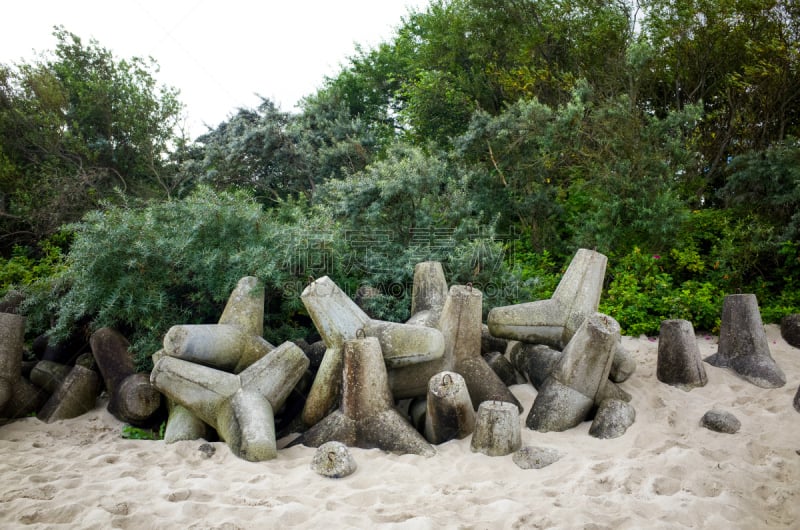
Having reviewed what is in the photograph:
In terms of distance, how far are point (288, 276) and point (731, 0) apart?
9040 mm

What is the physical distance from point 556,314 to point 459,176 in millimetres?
3904

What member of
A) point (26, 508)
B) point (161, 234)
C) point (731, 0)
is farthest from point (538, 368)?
point (731, 0)

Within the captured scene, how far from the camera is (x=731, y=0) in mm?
8758

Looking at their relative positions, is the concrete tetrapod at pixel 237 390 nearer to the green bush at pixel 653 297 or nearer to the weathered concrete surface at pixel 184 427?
the weathered concrete surface at pixel 184 427

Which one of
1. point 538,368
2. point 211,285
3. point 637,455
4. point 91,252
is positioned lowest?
point 637,455

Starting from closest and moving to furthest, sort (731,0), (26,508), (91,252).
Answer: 1. (26,508)
2. (91,252)
3. (731,0)

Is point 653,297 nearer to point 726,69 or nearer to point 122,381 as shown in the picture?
point 726,69

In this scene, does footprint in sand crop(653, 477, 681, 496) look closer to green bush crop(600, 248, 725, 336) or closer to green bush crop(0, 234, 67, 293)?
green bush crop(600, 248, 725, 336)

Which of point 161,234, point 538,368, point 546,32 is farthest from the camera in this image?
point 546,32

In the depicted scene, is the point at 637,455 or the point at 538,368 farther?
the point at 538,368

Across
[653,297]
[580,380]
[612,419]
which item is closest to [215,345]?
[580,380]

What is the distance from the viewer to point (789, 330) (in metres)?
5.40

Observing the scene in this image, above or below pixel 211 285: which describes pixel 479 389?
below

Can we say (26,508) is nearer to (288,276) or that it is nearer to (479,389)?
(288,276)
